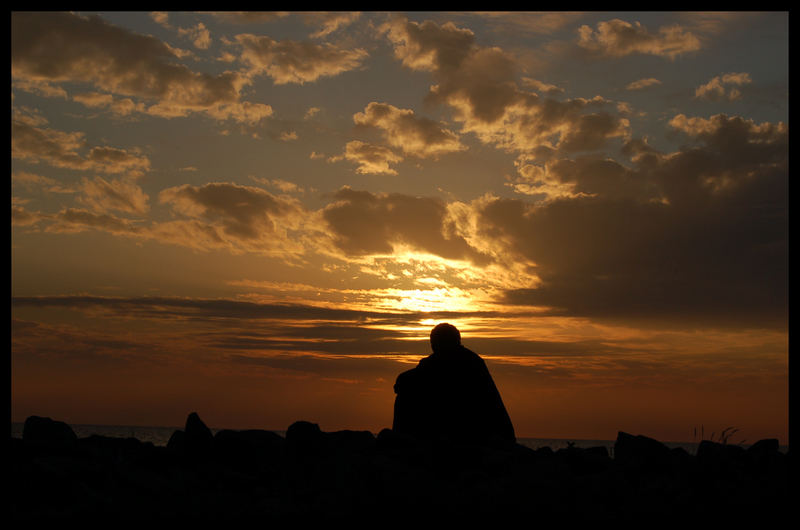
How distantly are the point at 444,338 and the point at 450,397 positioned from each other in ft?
2.36

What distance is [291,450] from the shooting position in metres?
7.08

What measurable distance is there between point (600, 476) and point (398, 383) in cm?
403

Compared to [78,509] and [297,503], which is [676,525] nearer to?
[297,503]

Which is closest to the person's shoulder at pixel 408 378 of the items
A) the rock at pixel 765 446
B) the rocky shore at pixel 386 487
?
the rocky shore at pixel 386 487

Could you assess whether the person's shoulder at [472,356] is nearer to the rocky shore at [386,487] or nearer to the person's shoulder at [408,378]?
the person's shoulder at [408,378]

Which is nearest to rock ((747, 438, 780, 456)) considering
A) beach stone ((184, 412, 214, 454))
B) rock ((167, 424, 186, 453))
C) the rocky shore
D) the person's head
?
the rocky shore

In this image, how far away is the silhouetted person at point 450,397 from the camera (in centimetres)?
908

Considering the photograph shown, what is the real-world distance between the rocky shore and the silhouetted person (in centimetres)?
232

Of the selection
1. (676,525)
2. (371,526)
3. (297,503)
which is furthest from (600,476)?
(297,503)

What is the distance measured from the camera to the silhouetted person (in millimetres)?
9078

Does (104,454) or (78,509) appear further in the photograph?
(104,454)
